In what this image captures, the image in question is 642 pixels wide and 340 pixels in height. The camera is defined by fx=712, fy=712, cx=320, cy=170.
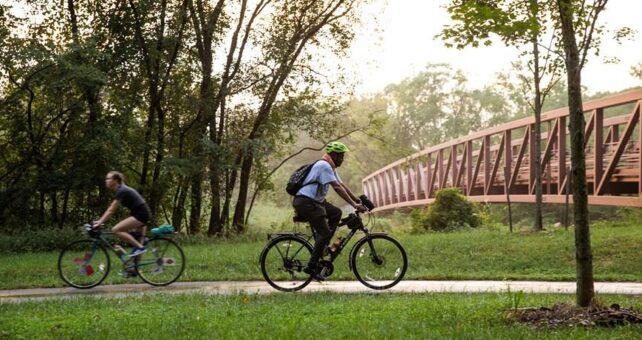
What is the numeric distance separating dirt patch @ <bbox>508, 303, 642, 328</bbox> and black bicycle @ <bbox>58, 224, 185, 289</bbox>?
18.0 ft

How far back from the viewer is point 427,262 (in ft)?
41.1

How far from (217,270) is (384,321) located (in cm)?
653

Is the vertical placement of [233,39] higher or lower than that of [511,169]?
higher

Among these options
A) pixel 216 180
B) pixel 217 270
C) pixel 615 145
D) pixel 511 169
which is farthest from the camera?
pixel 511 169

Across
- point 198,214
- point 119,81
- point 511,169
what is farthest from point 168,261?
point 511,169

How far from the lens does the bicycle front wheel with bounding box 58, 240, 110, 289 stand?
10.2m

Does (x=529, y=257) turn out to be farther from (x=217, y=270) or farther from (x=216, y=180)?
(x=216, y=180)

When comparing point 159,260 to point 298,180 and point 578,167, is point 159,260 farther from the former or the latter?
point 578,167

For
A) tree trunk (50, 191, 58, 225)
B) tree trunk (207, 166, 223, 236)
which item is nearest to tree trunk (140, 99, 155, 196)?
tree trunk (207, 166, 223, 236)

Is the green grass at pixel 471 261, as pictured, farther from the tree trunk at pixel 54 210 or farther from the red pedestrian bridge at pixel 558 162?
the tree trunk at pixel 54 210

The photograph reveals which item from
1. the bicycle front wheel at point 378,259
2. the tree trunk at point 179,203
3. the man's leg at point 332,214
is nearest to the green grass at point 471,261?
the bicycle front wheel at point 378,259

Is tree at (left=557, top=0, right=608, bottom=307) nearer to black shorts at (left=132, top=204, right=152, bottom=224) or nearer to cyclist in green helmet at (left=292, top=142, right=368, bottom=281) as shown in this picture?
cyclist in green helmet at (left=292, top=142, right=368, bottom=281)

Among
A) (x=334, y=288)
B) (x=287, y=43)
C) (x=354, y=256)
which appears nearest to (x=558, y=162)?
(x=287, y=43)

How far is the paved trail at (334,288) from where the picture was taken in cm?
919
